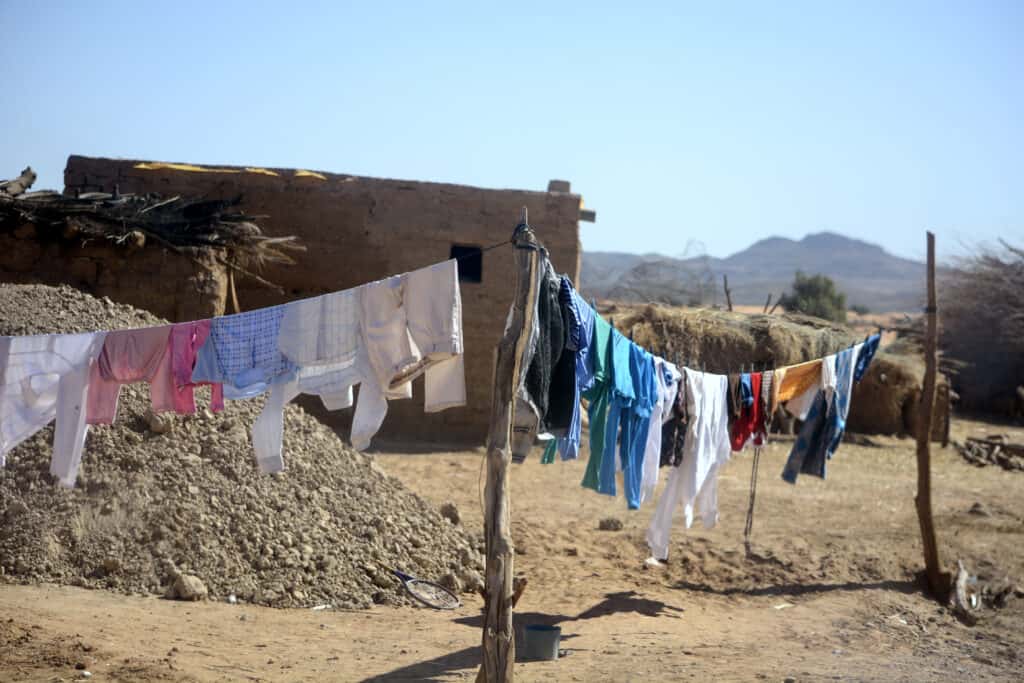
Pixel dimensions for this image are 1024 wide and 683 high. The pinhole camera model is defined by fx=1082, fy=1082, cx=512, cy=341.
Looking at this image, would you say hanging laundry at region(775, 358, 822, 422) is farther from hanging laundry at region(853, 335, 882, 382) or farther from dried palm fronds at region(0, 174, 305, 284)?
dried palm fronds at region(0, 174, 305, 284)

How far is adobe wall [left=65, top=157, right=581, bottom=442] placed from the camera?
→ 45.6 feet

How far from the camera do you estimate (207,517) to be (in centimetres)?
836

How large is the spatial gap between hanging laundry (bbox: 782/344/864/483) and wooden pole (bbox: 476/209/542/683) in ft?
16.1

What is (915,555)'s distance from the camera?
35.5ft

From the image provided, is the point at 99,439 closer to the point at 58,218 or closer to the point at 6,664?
the point at 6,664

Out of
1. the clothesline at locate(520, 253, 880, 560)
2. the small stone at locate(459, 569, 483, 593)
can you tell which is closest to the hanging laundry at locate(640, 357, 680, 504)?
the clothesline at locate(520, 253, 880, 560)

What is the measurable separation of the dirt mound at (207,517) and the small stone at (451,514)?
0.80 ft

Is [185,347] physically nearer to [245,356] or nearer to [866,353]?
[245,356]

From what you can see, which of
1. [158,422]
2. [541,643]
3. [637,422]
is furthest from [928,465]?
[158,422]

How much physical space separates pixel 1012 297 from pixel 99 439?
22.0 m

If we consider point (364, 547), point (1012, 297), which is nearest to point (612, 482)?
point (364, 547)

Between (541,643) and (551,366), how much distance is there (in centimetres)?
211

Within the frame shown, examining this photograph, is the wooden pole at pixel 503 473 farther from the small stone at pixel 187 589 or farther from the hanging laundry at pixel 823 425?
the hanging laundry at pixel 823 425

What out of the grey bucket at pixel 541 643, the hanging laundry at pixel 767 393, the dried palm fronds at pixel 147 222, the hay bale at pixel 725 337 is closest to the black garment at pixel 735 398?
the hanging laundry at pixel 767 393
